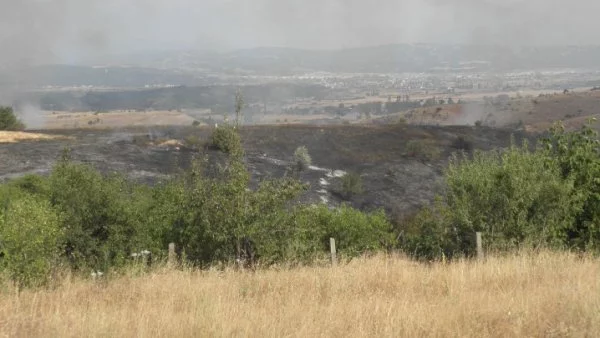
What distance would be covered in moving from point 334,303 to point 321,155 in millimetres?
49077

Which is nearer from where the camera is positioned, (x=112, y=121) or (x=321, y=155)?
(x=321, y=155)

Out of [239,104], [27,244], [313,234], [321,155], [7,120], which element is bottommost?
[321,155]

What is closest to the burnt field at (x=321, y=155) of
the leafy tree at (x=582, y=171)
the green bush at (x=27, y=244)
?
the green bush at (x=27, y=244)

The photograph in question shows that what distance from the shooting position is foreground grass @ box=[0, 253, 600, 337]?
6027 mm

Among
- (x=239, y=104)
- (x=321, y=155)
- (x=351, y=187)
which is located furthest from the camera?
(x=321, y=155)

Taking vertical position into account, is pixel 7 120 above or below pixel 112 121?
above

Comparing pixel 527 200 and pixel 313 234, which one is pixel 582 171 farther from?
pixel 313 234

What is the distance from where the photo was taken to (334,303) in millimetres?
7434

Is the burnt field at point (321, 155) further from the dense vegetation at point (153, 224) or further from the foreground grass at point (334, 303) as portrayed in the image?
the foreground grass at point (334, 303)

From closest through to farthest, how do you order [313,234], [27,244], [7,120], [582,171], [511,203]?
[27,244], [511,203], [582,171], [313,234], [7,120]

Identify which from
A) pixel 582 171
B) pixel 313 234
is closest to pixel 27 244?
pixel 313 234

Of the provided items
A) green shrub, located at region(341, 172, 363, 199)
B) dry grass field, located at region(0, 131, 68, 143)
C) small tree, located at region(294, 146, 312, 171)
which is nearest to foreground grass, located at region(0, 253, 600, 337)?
green shrub, located at region(341, 172, 363, 199)

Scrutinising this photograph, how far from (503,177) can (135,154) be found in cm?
3848

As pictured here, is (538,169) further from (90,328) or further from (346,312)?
(90,328)
